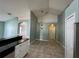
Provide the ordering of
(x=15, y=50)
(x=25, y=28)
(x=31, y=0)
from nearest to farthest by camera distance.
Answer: (x=15, y=50)
(x=31, y=0)
(x=25, y=28)

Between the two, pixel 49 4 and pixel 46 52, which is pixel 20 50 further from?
pixel 49 4

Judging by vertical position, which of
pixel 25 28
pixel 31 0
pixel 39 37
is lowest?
pixel 39 37

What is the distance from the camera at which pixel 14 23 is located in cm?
1252

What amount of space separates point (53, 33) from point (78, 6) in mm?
10736

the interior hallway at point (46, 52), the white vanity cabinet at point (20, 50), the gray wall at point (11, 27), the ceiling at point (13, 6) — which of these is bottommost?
the interior hallway at point (46, 52)

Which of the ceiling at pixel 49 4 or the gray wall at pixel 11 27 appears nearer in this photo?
the ceiling at pixel 49 4

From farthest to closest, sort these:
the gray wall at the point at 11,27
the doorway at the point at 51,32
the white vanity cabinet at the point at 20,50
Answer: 1. the doorway at the point at 51,32
2. the gray wall at the point at 11,27
3. the white vanity cabinet at the point at 20,50

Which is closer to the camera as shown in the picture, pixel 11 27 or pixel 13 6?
pixel 13 6

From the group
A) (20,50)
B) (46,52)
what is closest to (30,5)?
(46,52)

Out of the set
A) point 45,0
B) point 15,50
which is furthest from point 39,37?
point 15,50

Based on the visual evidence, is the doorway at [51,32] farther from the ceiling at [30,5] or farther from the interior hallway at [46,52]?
the interior hallway at [46,52]

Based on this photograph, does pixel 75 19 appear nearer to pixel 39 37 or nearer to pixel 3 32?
pixel 39 37

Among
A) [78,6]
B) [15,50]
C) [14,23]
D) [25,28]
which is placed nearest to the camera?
[78,6]

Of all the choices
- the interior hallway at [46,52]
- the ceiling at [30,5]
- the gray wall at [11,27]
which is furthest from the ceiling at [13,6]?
the gray wall at [11,27]
